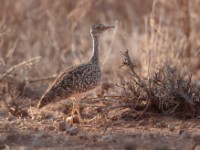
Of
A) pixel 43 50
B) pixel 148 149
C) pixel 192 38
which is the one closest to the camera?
pixel 148 149

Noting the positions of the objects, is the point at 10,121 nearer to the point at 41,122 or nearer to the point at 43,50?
the point at 41,122

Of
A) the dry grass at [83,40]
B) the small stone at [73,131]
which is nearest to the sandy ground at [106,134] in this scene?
the small stone at [73,131]

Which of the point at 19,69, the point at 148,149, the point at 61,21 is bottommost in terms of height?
the point at 148,149

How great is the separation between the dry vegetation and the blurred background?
0.05 ft

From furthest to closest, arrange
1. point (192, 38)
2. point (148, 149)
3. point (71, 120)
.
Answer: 1. point (192, 38)
2. point (71, 120)
3. point (148, 149)

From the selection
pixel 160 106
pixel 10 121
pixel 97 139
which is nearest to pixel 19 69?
pixel 10 121

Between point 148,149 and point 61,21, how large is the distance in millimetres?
6093

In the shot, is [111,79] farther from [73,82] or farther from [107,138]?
[107,138]

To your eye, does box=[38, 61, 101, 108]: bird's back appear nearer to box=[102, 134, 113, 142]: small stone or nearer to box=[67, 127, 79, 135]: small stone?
box=[67, 127, 79, 135]: small stone

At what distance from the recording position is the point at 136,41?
10.6 meters

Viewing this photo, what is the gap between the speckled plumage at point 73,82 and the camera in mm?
6473

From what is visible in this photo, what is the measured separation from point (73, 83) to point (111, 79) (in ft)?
9.78

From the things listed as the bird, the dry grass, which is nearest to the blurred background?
the dry grass

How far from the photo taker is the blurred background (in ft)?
29.1
